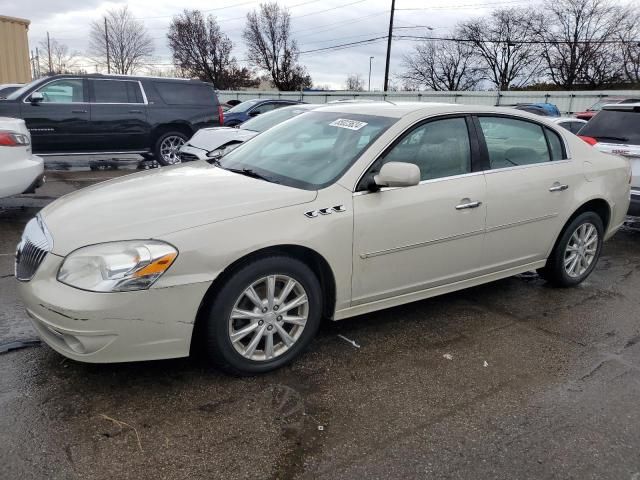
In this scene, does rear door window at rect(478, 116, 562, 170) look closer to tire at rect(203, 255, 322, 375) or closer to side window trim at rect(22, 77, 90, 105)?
tire at rect(203, 255, 322, 375)

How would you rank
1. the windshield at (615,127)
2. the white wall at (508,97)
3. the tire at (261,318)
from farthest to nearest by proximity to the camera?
the white wall at (508,97), the windshield at (615,127), the tire at (261,318)

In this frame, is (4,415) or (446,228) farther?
(446,228)

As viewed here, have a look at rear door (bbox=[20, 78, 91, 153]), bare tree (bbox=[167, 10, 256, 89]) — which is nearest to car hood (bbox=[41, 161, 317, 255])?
rear door (bbox=[20, 78, 91, 153])

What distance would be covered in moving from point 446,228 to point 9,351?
2934 mm

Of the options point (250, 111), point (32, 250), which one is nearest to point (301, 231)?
point (32, 250)

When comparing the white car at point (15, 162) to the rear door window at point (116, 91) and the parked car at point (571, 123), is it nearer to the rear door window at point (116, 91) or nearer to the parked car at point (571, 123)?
the rear door window at point (116, 91)

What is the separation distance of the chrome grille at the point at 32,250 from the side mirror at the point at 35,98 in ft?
25.0

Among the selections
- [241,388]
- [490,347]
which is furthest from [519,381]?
[241,388]

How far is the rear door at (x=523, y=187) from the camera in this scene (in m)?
4.05

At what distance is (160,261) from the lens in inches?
108

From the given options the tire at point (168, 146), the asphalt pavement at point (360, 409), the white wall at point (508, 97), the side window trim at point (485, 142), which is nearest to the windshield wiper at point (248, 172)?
the asphalt pavement at point (360, 409)

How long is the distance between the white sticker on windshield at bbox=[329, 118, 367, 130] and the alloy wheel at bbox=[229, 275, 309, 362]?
129cm

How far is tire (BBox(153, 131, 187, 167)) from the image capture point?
11.1 metres

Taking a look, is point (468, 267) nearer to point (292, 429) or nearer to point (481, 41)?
point (292, 429)
